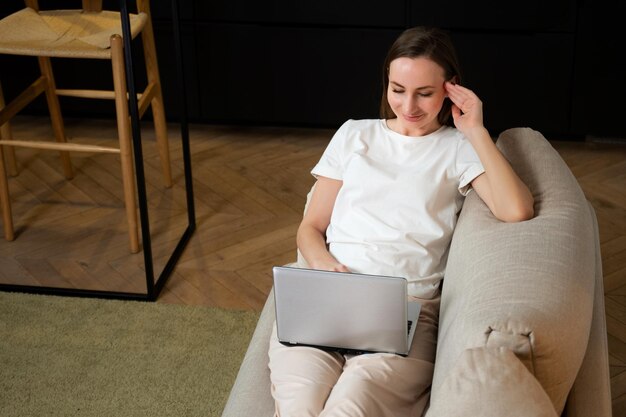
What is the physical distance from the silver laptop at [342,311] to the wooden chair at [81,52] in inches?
47.8

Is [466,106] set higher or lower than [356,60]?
higher

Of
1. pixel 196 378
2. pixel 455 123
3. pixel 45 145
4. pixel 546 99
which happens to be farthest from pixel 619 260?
pixel 45 145

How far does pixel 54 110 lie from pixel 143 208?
934 mm

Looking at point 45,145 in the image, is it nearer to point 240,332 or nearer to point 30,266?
point 30,266

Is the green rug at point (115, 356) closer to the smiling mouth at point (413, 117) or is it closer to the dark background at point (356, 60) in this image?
the smiling mouth at point (413, 117)

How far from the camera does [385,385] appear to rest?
1665 millimetres

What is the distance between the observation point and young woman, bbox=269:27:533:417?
1.77 m

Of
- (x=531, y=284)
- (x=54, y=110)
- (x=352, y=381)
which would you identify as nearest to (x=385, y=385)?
(x=352, y=381)

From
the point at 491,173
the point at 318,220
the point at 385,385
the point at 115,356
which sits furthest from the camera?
the point at 115,356

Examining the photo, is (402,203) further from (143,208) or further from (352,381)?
(143,208)

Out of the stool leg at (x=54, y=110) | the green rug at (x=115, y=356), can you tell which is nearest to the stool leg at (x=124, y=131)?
the green rug at (x=115, y=356)

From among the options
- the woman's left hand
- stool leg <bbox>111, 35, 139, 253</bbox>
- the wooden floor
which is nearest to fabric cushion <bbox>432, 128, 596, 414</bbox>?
the woman's left hand

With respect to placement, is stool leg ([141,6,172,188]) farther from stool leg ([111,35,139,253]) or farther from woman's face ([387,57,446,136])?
woman's face ([387,57,446,136])

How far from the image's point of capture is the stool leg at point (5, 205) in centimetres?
300
